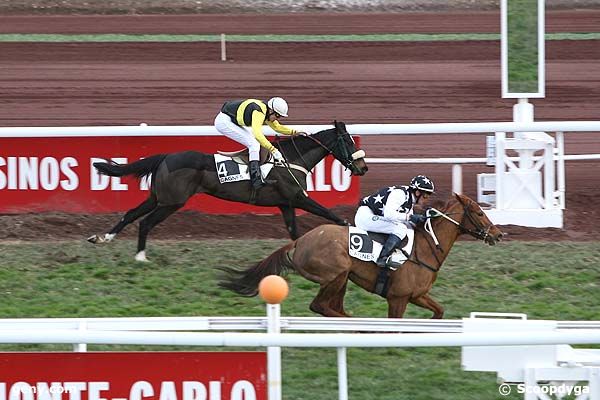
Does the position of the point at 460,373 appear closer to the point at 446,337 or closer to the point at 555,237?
the point at 446,337

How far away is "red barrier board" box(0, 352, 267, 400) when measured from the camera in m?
5.92

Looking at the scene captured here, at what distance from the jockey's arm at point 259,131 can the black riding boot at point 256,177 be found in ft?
0.63

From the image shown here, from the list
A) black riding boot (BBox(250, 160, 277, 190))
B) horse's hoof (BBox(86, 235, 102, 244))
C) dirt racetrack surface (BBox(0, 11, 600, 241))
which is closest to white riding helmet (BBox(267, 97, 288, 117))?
black riding boot (BBox(250, 160, 277, 190))

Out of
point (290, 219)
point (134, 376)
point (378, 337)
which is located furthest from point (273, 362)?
point (290, 219)

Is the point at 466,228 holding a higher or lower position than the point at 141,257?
higher

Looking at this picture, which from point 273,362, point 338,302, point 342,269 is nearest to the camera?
point 273,362

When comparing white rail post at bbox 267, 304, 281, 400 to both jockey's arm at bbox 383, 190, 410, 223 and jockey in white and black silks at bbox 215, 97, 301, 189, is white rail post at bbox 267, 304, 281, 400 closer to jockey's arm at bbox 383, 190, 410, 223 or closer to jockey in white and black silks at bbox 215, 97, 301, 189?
jockey's arm at bbox 383, 190, 410, 223

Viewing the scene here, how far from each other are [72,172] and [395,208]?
4366 millimetres

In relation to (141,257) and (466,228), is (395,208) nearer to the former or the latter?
(466,228)

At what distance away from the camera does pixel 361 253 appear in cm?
918

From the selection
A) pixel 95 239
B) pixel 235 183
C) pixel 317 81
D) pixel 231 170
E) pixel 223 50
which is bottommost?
pixel 95 239

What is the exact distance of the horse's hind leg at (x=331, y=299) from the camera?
9188 millimetres

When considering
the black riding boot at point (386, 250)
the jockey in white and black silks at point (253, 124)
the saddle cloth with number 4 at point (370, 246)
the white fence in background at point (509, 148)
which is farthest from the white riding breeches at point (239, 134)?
the black riding boot at point (386, 250)

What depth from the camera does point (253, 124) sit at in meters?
11.3
